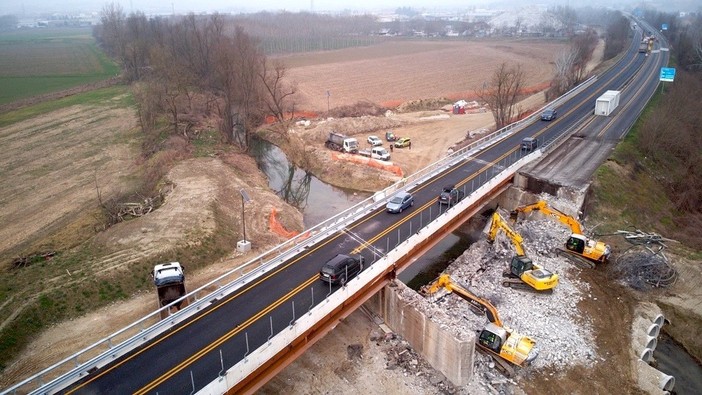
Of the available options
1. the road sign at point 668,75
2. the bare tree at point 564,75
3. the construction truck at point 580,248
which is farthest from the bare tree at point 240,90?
the road sign at point 668,75

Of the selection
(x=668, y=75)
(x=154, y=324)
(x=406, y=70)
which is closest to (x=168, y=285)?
(x=154, y=324)

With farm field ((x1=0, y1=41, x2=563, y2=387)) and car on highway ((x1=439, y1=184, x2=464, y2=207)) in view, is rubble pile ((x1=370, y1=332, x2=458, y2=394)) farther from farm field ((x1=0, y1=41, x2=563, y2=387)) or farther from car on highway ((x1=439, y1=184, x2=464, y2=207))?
farm field ((x1=0, y1=41, x2=563, y2=387))

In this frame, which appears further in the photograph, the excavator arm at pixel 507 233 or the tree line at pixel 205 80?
the tree line at pixel 205 80

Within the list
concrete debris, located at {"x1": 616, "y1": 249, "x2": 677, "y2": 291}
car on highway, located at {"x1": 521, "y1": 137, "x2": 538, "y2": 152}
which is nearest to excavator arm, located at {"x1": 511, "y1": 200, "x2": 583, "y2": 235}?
concrete debris, located at {"x1": 616, "y1": 249, "x2": 677, "y2": 291}

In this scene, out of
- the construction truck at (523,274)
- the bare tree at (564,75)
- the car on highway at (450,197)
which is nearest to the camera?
the construction truck at (523,274)

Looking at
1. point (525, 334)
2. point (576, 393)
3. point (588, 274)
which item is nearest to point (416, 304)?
point (525, 334)

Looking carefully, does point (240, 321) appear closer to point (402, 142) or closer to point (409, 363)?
point (409, 363)

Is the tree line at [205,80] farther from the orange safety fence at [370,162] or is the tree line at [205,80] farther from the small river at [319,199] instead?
the orange safety fence at [370,162]
